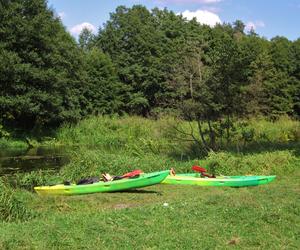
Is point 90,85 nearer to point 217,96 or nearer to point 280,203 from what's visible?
point 217,96

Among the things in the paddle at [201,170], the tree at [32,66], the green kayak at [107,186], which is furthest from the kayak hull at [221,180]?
the tree at [32,66]

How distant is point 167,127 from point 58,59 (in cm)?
1485

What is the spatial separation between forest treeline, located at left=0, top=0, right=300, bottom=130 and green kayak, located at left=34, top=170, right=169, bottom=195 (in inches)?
218

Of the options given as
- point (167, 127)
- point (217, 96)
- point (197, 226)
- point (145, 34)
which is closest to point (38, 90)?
point (167, 127)

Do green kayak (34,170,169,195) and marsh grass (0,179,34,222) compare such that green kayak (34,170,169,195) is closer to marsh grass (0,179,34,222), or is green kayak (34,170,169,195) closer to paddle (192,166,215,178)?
paddle (192,166,215,178)

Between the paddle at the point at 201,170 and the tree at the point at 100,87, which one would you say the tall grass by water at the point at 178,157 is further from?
the tree at the point at 100,87

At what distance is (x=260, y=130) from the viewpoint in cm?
2417

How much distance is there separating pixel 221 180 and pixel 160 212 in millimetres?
4574

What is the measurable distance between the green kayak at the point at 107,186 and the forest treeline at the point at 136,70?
5.54 metres

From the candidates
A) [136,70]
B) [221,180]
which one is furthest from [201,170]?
[136,70]

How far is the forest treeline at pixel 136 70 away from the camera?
16.5m

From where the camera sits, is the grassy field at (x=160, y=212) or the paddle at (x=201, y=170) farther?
the paddle at (x=201, y=170)

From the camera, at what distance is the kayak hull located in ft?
39.6

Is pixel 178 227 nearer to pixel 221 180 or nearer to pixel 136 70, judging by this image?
→ pixel 221 180
